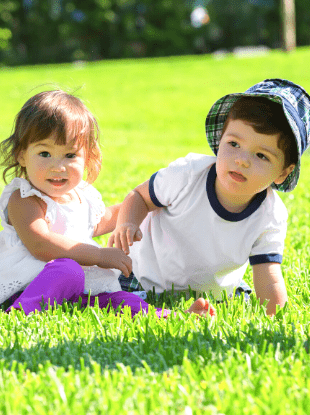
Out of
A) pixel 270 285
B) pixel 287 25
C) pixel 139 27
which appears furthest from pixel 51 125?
pixel 139 27

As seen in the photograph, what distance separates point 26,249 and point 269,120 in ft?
3.97

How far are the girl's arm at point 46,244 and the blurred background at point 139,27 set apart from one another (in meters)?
37.0

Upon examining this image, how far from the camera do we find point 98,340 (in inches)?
74.1

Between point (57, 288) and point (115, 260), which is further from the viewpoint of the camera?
point (115, 260)

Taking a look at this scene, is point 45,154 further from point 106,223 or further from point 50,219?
point 106,223

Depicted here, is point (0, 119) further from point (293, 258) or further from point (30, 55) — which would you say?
point (30, 55)

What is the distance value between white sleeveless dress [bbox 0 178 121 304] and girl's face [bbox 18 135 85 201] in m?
0.05

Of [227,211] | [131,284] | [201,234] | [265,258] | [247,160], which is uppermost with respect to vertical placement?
[247,160]

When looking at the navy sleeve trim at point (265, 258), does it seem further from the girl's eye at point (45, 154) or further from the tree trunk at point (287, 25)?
the tree trunk at point (287, 25)

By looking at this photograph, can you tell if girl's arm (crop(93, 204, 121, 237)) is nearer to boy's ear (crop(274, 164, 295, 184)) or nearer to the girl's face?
the girl's face

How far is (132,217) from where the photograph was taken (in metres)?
2.57

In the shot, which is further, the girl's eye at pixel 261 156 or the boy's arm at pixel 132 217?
the boy's arm at pixel 132 217

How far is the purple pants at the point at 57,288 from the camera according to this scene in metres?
2.29

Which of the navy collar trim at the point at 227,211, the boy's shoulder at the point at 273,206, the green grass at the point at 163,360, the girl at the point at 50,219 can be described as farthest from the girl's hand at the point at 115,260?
the boy's shoulder at the point at 273,206
